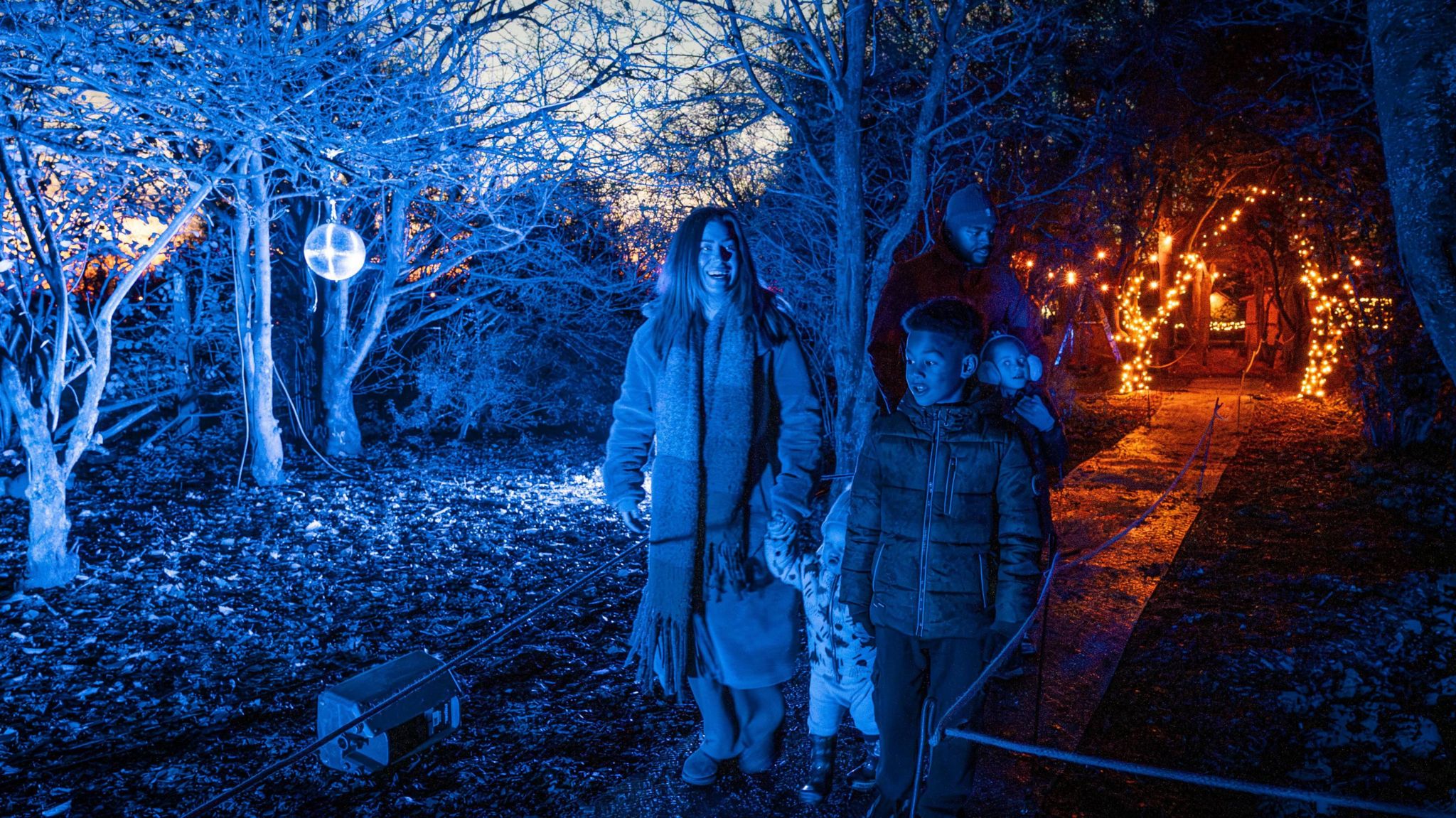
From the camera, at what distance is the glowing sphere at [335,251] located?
813 centimetres

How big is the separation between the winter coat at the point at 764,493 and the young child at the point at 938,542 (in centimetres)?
30

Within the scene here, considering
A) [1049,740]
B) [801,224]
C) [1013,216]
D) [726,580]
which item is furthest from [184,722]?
[1013,216]

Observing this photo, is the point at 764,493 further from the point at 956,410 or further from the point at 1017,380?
the point at 1017,380

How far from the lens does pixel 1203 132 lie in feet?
39.6

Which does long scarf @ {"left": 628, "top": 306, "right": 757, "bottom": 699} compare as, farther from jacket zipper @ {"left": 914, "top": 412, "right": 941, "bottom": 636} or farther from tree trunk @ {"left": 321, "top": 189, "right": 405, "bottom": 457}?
tree trunk @ {"left": 321, "top": 189, "right": 405, "bottom": 457}

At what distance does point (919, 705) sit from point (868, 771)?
471 millimetres

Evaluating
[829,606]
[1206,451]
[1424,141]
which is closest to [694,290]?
[829,606]

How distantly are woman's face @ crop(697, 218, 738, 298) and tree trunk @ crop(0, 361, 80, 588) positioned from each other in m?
5.52

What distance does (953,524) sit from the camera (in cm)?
236

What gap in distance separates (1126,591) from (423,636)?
446 centimetres

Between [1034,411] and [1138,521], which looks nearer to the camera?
[1034,411]

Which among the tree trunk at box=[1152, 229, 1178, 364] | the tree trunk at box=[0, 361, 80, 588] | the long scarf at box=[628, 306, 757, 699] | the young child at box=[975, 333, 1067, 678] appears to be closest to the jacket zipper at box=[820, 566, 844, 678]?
the long scarf at box=[628, 306, 757, 699]

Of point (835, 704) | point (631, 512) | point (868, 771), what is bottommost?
point (868, 771)

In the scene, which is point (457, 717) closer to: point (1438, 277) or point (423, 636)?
point (423, 636)
